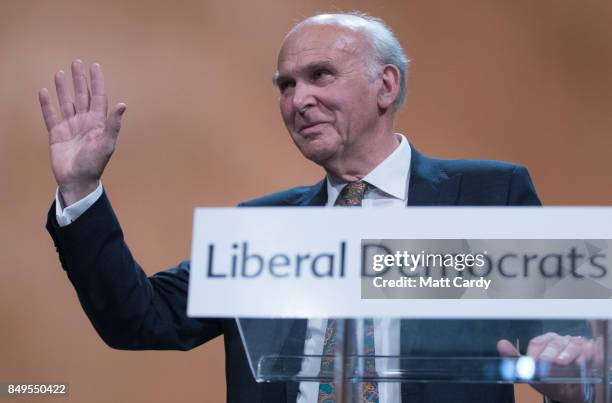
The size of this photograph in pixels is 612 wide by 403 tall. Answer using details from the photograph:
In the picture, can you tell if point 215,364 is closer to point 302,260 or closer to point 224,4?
point 224,4

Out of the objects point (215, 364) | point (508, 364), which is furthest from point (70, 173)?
point (215, 364)

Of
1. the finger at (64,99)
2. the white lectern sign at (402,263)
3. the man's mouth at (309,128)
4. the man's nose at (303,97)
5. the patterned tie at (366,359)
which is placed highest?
the man's nose at (303,97)

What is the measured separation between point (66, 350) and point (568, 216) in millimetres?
Result: 1838

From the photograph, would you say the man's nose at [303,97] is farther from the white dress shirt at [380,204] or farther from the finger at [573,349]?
the finger at [573,349]

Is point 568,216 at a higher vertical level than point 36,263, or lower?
lower

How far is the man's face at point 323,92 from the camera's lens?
152 centimetres

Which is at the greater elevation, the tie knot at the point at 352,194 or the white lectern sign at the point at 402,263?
the tie knot at the point at 352,194

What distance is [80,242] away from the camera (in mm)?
1108

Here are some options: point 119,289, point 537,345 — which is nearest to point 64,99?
point 119,289

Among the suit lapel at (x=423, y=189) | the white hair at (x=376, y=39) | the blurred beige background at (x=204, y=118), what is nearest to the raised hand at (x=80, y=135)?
the suit lapel at (x=423, y=189)

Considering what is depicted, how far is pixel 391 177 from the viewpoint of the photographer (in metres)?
1.48

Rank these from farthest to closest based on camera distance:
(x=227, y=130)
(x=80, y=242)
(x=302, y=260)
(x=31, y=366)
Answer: (x=227, y=130) < (x=31, y=366) < (x=80, y=242) < (x=302, y=260)

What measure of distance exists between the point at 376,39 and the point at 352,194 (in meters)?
0.37

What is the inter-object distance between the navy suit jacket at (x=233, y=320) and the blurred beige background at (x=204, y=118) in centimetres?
83
